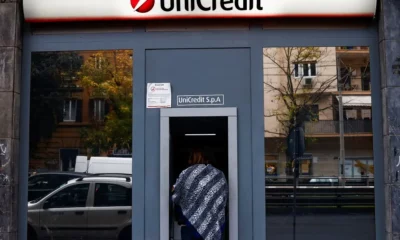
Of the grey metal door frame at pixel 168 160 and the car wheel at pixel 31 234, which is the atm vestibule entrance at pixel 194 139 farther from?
the car wheel at pixel 31 234

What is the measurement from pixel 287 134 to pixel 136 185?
72.6 inches

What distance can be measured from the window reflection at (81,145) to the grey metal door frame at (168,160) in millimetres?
444

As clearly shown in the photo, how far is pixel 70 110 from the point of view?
6.98m

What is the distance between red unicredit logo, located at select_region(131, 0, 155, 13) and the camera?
22.3 ft

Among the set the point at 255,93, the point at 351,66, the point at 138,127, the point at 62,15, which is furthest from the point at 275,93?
the point at 62,15

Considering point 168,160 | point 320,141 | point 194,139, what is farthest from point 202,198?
point 320,141

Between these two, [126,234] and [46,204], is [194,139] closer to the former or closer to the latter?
[126,234]

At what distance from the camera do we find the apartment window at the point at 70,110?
6.95 meters

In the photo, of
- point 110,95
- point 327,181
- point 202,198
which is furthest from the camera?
point 110,95

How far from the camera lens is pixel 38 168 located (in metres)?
6.95

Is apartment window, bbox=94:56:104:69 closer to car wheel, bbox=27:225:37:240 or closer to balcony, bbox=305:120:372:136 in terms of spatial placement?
car wheel, bbox=27:225:37:240

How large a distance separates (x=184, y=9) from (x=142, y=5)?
49 centimetres

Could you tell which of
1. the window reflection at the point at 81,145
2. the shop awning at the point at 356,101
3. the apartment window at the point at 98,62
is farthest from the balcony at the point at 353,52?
the apartment window at the point at 98,62

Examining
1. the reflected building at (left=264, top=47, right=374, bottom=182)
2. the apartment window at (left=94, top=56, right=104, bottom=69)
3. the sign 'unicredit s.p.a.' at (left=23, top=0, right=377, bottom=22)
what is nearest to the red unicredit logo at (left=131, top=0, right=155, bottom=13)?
the sign 'unicredit s.p.a.' at (left=23, top=0, right=377, bottom=22)
